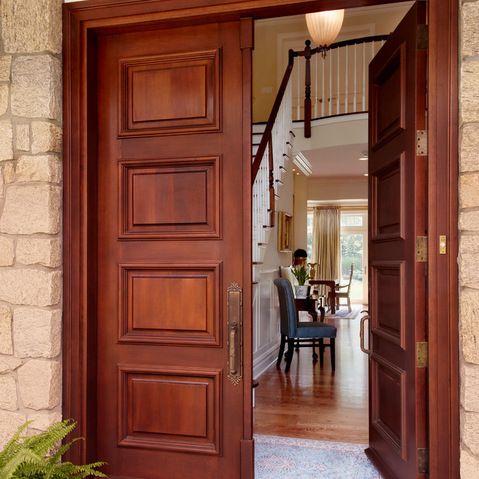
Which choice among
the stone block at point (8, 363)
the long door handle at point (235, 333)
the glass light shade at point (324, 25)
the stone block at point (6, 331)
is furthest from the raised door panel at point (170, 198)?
the glass light shade at point (324, 25)

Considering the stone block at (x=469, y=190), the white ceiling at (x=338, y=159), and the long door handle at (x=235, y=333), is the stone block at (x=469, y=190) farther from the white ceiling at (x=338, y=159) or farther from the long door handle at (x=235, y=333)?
the white ceiling at (x=338, y=159)

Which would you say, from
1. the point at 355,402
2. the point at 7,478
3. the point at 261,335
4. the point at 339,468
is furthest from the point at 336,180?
the point at 7,478

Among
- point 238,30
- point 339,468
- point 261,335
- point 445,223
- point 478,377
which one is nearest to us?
point 478,377

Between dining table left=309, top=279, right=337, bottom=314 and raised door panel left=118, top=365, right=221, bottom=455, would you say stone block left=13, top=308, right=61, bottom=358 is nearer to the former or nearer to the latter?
raised door panel left=118, top=365, right=221, bottom=455

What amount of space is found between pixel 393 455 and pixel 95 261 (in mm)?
1836

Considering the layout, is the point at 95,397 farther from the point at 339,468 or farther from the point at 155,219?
the point at 339,468

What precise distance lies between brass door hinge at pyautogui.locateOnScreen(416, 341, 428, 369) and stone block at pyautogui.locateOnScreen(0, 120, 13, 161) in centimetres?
213

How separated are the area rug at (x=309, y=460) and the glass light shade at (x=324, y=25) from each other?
415 centimetres

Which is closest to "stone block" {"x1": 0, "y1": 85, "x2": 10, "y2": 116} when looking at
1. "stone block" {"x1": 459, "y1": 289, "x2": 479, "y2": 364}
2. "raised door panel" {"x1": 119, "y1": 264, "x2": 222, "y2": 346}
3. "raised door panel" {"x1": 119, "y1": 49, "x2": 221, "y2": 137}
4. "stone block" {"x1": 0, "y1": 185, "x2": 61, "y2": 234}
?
"stone block" {"x1": 0, "y1": 185, "x2": 61, "y2": 234}

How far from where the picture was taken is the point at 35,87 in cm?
243

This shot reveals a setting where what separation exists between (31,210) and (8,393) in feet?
2.95

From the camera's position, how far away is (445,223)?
2.10 meters

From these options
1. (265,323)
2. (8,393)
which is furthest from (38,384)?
(265,323)

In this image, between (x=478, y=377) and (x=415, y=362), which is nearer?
(x=478, y=377)
